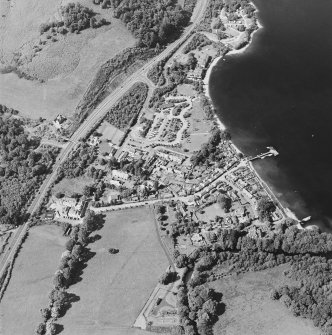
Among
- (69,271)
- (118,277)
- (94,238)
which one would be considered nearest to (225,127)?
(94,238)

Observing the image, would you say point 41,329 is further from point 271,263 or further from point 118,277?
point 271,263

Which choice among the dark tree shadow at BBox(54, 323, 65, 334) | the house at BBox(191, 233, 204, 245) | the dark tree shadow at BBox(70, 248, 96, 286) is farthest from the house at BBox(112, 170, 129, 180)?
the dark tree shadow at BBox(54, 323, 65, 334)

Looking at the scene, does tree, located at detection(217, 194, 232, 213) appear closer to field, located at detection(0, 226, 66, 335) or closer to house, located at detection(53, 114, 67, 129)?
field, located at detection(0, 226, 66, 335)

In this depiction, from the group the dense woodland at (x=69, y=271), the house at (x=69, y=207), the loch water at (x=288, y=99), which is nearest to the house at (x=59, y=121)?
the house at (x=69, y=207)

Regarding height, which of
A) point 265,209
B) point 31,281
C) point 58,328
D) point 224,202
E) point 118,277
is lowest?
point 31,281

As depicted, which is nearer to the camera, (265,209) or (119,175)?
(265,209)

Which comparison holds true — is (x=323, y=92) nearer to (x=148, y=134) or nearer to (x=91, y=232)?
(x=148, y=134)
